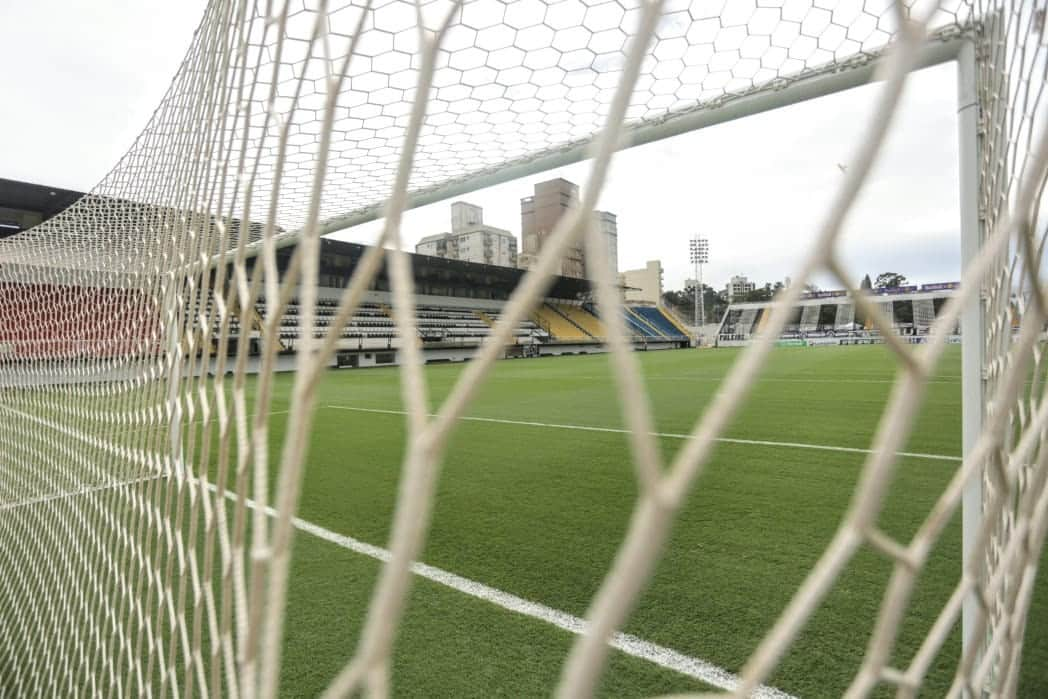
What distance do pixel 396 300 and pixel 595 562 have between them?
74.4 inches

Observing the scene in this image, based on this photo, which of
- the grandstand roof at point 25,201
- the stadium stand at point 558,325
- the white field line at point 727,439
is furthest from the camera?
the stadium stand at point 558,325

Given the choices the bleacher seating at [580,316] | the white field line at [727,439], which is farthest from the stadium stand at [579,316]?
the white field line at [727,439]

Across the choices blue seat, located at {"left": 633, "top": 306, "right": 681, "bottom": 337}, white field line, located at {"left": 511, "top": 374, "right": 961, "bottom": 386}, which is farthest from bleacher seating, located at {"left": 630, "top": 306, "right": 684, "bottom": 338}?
white field line, located at {"left": 511, "top": 374, "right": 961, "bottom": 386}

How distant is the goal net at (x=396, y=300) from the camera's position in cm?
35

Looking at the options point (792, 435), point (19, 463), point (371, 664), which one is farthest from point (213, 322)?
point (792, 435)

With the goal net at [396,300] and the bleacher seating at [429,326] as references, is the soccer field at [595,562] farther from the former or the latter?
the bleacher seating at [429,326]

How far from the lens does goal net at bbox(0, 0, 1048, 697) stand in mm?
349

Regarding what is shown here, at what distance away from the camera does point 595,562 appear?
2.08 meters

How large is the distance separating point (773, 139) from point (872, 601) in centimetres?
136

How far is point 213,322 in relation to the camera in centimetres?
95

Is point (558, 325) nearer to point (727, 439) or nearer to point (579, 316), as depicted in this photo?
point (579, 316)

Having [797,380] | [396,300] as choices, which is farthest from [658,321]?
[396,300]

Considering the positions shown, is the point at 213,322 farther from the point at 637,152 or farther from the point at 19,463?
the point at 19,463

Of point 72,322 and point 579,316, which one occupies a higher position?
point 72,322
